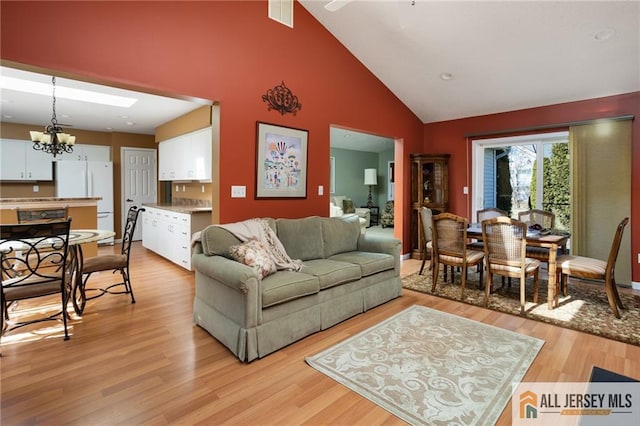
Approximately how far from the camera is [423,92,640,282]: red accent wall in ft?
13.5

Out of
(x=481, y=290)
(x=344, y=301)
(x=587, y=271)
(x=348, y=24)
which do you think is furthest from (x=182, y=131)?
(x=587, y=271)

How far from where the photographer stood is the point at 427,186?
599 cm

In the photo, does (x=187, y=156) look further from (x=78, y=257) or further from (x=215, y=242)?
(x=215, y=242)

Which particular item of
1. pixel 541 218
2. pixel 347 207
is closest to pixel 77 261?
pixel 541 218

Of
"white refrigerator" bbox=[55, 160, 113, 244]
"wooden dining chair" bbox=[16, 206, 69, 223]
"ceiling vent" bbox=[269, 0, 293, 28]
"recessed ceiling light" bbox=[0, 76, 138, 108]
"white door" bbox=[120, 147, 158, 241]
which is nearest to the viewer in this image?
"ceiling vent" bbox=[269, 0, 293, 28]

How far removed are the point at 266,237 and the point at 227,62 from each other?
72.8 inches

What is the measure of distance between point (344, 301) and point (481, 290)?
6.61 feet

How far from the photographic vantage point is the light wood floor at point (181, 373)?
1790 millimetres

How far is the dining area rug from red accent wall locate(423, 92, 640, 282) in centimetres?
104

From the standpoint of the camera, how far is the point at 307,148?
162 inches

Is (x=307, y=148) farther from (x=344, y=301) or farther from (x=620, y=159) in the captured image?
(x=620, y=159)

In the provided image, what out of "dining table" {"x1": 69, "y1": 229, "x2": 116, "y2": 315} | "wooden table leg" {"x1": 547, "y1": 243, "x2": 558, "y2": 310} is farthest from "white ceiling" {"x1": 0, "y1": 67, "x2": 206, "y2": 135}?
"wooden table leg" {"x1": 547, "y1": 243, "x2": 558, "y2": 310}

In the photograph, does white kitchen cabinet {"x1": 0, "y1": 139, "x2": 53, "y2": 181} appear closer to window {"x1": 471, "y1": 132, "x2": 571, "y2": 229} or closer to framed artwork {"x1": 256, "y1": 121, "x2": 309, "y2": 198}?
framed artwork {"x1": 256, "y1": 121, "x2": 309, "y2": 198}

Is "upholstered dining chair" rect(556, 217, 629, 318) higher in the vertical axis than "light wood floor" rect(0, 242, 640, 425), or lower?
higher
